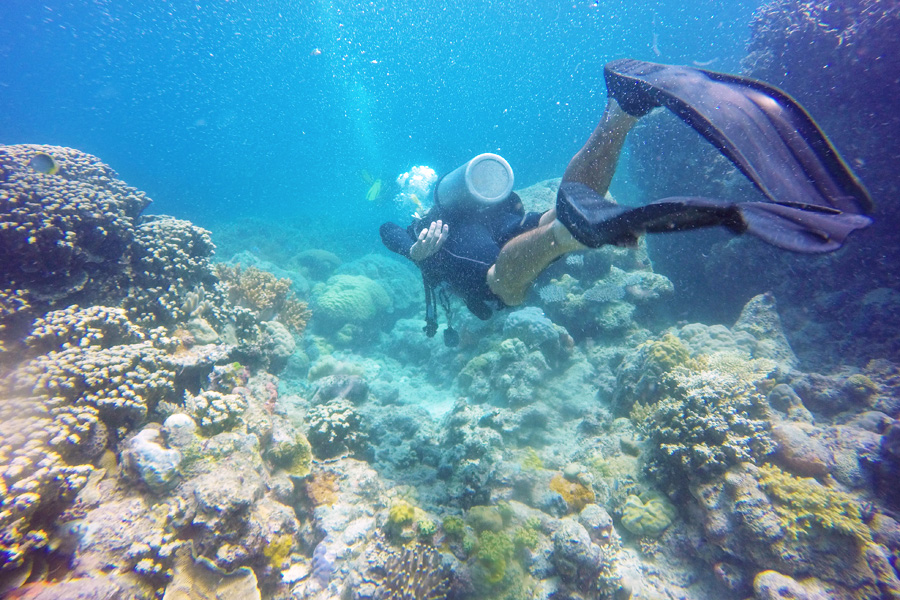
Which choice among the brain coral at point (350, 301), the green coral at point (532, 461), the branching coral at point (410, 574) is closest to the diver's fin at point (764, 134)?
the branching coral at point (410, 574)

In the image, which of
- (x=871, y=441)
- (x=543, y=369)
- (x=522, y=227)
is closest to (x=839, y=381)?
(x=871, y=441)

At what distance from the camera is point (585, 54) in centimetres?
4191

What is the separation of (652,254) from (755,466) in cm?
853

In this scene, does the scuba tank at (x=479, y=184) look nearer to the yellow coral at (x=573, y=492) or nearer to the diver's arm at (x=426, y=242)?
the diver's arm at (x=426, y=242)

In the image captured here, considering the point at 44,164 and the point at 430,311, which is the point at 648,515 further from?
the point at 44,164

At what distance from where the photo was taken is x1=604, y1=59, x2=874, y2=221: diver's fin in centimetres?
195

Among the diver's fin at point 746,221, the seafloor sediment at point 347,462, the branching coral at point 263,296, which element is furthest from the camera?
the branching coral at point 263,296

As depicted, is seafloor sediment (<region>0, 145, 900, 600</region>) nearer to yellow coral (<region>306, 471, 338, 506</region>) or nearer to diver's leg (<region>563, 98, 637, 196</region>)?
yellow coral (<region>306, 471, 338, 506</region>)

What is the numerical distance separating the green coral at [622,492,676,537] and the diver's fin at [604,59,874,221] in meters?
3.92

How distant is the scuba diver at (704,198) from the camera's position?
1.53 m

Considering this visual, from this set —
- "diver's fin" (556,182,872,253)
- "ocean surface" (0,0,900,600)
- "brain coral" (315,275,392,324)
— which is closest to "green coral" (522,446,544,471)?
"ocean surface" (0,0,900,600)

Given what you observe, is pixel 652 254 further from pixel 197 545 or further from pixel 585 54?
pixel 585 54

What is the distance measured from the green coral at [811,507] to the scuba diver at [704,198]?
3.52 metres

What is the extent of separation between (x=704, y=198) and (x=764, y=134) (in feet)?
3.98
